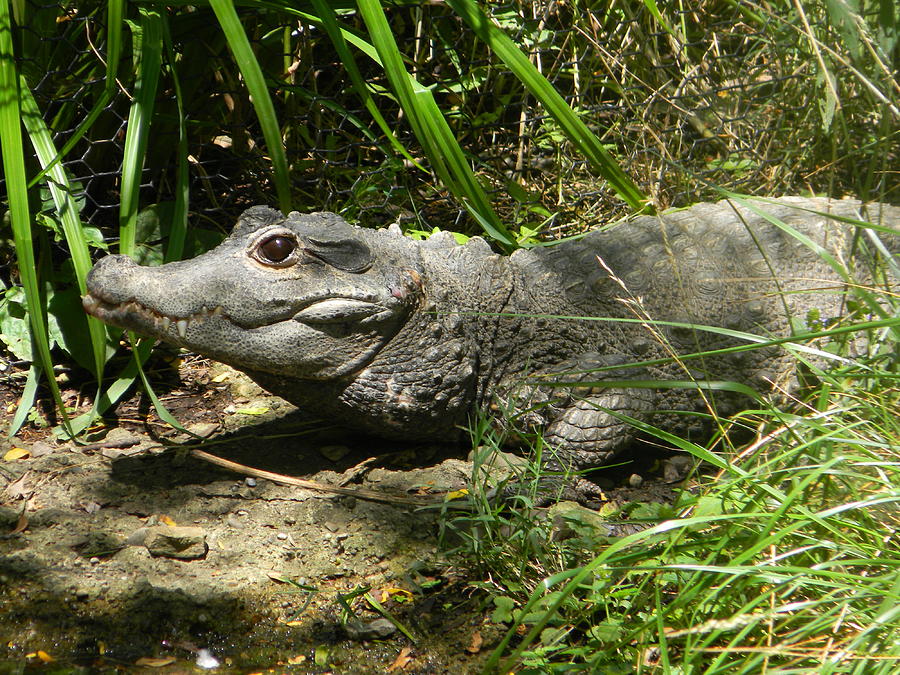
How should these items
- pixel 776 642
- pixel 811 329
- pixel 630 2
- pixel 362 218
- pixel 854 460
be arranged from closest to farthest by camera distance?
pixel 776 642 < pixel 854 460 < pixel 811 329 < pixel 362 218 < pixel 630 2

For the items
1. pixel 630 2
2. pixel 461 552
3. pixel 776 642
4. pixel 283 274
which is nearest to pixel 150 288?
pixel 283 274

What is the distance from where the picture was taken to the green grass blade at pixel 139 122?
341cm

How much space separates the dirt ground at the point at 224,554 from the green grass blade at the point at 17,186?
13.7 inches

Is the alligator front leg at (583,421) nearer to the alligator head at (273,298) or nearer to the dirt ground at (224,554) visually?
the dirt ground at (224,554)

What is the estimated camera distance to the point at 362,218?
453 centimetres

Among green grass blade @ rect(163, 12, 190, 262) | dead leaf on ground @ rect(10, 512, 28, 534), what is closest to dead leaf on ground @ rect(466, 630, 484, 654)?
dead leaf on ground @ rect(10, 512, 28, 534)

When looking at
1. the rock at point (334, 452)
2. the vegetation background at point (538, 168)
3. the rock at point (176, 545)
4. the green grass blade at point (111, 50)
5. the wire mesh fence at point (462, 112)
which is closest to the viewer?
the vegetation background at point (538, 168)

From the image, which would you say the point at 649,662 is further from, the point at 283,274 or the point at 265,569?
the point at 283,274

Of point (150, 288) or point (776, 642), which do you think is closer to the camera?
point (776, 642)

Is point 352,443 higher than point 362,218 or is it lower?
lower

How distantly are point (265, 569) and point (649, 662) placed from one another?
1236 mm

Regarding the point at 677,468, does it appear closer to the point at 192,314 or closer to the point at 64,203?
the point at 192,314

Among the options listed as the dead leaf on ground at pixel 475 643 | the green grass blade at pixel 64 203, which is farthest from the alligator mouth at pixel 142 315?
the dead leaf on ground at pixel 475 643

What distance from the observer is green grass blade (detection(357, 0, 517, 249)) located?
3213 mm
